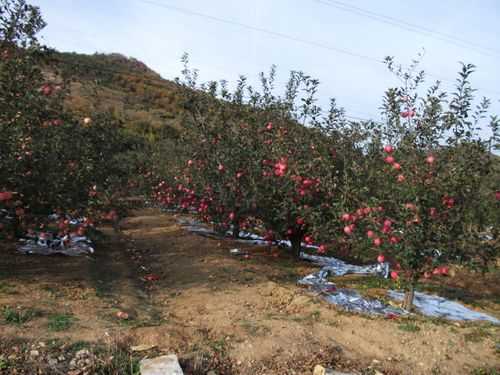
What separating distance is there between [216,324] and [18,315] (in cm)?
204

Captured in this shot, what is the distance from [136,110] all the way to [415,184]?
127 ft

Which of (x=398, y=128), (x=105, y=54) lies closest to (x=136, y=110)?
(x=105, y=54)

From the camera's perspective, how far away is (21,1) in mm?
6309

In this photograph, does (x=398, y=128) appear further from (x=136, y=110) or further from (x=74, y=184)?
(x=136, y=110)

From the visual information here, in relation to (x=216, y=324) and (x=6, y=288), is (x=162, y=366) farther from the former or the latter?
(x=6, y=288)

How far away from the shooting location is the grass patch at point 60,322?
14.5 feet

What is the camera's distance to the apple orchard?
521 cm

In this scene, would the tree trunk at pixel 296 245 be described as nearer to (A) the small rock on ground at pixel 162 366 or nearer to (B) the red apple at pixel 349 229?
(B) the red apple at pixel 349 229

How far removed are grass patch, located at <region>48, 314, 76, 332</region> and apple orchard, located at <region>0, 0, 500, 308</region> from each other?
1739 millimetres

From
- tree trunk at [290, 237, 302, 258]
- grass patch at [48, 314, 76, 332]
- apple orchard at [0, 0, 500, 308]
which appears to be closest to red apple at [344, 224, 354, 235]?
apple orchard at [0, 0, 500, 308]

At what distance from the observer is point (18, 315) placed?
4582mm

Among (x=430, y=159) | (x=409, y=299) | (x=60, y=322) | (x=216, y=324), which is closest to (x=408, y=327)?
(x=409, y=299)

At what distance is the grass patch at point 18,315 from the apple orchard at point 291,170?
1.48m

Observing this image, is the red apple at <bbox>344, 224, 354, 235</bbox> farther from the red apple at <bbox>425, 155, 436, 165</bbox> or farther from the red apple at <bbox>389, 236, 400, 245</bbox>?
the red apple at <bbox>425, 155, 436, 165</bbox>
